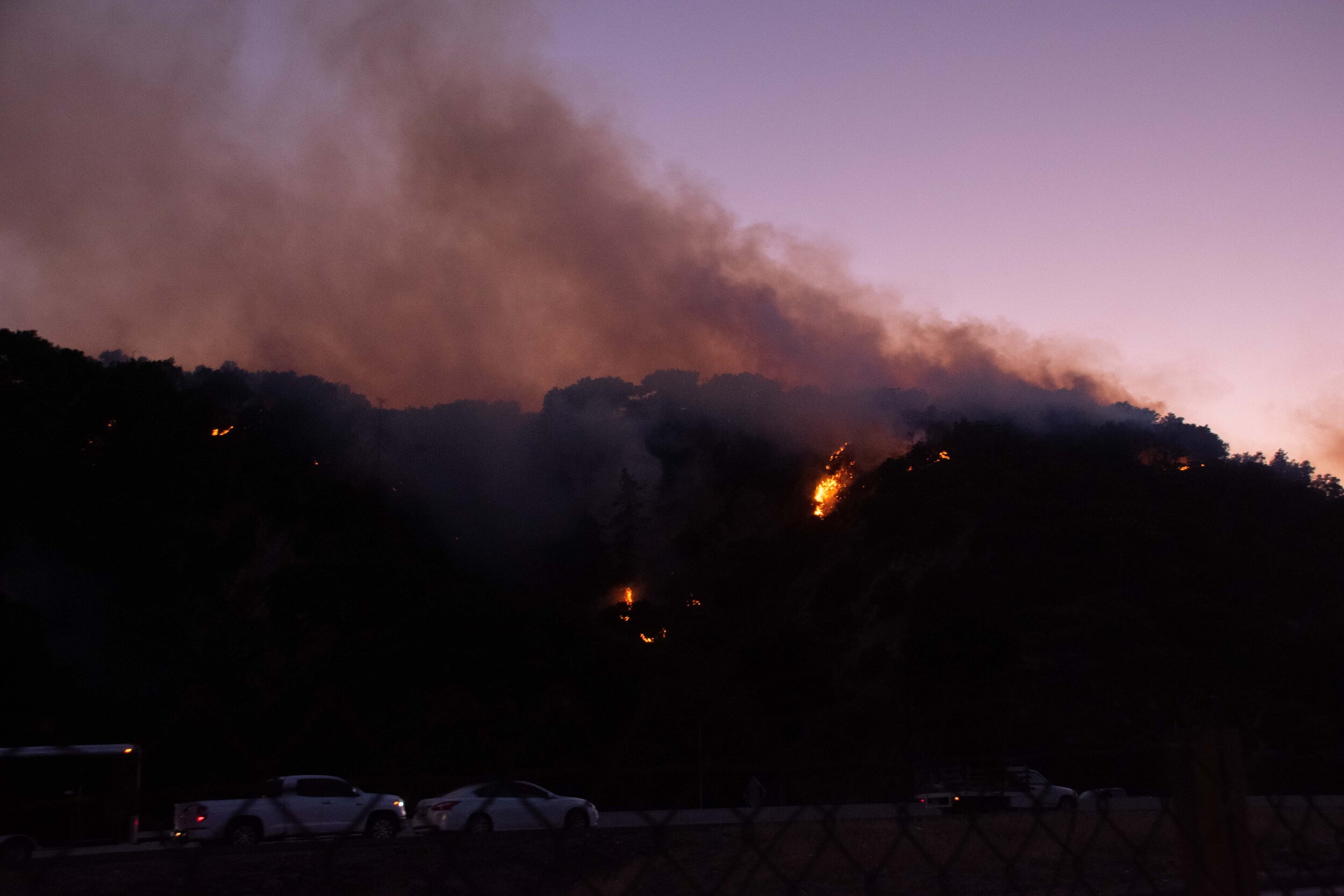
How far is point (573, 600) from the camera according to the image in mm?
75562

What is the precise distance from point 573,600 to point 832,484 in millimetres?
20493

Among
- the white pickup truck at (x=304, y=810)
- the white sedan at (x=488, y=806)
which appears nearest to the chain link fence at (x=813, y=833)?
the white pickup truck at (x=304, y=810)

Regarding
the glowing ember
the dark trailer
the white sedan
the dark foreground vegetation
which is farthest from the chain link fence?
the glowing ember

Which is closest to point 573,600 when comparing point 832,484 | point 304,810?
point 832,484

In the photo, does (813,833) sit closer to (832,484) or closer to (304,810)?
(304,810)

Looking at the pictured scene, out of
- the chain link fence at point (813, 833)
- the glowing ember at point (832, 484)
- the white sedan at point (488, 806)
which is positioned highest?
the glowing ember at point (832, 484)

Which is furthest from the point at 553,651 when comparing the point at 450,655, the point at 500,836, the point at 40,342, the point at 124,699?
the point at 500,836

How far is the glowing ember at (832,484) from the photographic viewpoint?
7581 cm

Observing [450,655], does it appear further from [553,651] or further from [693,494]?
[693,494]

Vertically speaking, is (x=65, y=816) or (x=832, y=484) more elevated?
(x=832, y=484)

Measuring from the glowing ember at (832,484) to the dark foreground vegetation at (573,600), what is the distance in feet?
4.03

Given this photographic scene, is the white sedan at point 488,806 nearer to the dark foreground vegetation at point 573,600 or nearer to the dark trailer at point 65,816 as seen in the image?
the dark foreground vegetation at point 573,600

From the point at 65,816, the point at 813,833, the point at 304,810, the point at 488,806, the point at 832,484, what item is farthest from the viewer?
the point at 832,484

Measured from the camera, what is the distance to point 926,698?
46438 mm
